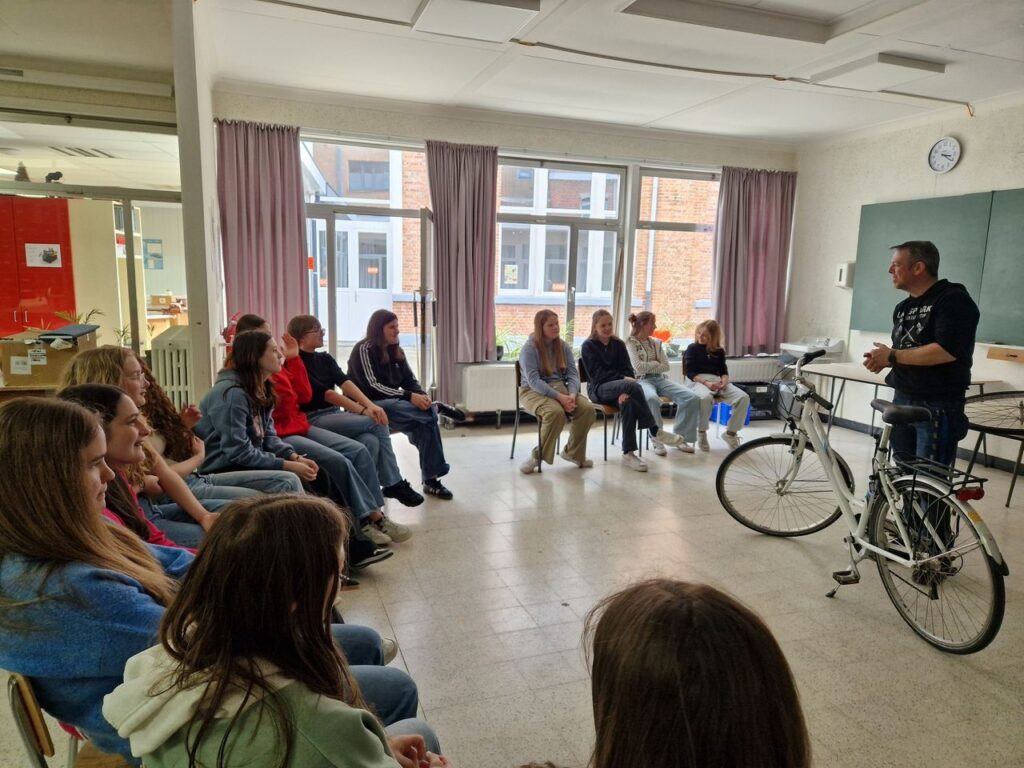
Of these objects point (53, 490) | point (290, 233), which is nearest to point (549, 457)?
point (290, 233)

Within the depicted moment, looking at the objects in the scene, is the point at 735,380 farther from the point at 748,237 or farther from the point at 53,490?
the point at 53,490

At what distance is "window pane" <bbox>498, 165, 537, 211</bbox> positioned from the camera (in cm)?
585

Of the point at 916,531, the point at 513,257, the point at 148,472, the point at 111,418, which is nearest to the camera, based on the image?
the point at 111,418

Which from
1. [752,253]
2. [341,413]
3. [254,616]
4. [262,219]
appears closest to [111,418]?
[254,616]

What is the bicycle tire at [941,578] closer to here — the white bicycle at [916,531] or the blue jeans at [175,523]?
the white bicycle at [916,531]

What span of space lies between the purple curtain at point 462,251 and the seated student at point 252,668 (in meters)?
4.74

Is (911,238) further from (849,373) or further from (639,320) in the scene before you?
(639,320)

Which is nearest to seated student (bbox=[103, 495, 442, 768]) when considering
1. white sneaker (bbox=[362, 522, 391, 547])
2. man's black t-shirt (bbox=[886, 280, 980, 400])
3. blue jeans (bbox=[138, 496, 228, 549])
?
blue jeans (bbox=[138, 496, 228, 549])

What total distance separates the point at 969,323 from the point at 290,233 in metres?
4.40

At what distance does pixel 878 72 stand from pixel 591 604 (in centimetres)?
379

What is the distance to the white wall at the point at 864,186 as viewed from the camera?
4.70 m

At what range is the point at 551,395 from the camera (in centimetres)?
449

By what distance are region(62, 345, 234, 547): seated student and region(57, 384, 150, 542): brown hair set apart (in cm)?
29

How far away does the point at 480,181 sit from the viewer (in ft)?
18.0
